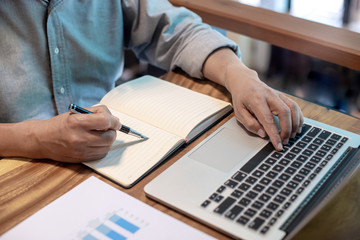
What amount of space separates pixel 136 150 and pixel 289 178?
0.29 m

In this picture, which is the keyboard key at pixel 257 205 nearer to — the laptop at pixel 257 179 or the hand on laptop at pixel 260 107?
the laptop at pixel 257 179

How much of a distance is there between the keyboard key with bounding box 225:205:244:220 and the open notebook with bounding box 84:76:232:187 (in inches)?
7.1

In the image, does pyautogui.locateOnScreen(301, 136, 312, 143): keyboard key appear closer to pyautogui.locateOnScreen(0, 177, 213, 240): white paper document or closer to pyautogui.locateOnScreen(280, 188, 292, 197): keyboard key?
pyautogui.locateOnScreen(280, 188, 292, 197): keyboard key

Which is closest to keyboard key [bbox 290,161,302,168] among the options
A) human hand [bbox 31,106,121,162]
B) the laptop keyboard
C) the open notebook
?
the laptop keyboard

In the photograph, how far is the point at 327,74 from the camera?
1748 millimetres

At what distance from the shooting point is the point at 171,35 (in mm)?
1105

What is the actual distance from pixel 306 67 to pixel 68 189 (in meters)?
1.81

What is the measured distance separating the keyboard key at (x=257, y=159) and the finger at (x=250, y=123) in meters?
0.03

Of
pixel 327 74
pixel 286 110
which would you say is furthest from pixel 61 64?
pixel 327 74

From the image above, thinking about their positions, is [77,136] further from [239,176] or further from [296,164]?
[296,164]

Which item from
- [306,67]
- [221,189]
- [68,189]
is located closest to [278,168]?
[221,189]

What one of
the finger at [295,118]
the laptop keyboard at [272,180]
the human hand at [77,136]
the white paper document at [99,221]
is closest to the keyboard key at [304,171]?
the laptop keyboard at [272,180]

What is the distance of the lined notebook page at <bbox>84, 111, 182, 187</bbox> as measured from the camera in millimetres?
721

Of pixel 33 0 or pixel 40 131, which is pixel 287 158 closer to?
pixel 40 131
